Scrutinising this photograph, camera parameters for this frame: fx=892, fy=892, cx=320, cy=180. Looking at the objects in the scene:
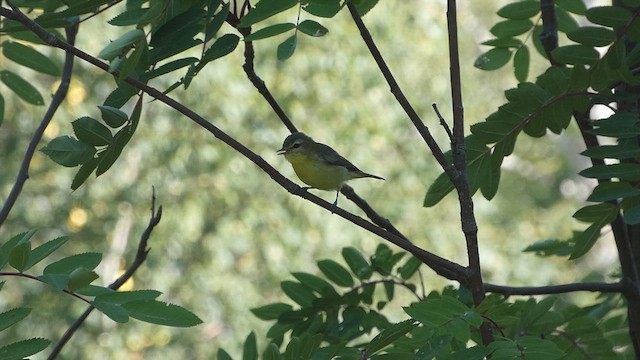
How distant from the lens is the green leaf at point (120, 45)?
1.26 m

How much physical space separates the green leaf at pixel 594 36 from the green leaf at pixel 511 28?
68cm

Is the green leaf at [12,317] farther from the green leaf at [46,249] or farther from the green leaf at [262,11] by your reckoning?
the green leaf at [262,11]

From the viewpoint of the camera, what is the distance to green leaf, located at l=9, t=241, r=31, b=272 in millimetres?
1248

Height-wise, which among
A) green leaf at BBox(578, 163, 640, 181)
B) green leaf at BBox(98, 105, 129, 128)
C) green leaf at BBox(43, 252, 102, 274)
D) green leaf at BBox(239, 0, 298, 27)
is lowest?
green leaf at BBox(43, 252, 102, 274)

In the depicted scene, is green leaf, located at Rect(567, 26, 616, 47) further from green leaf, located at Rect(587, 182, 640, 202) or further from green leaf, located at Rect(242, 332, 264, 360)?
green leaf, located at Rect(242, 332, 264, 360)

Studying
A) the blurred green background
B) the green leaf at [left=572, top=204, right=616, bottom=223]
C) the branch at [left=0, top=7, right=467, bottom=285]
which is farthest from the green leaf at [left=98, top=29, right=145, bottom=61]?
the blurred green background

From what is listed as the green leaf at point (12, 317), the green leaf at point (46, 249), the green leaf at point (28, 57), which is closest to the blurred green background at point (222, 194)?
the green leaf at point (28, 57)

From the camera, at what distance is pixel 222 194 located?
28.0ft

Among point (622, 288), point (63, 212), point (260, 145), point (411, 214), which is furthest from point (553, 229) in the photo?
point (622, 288)

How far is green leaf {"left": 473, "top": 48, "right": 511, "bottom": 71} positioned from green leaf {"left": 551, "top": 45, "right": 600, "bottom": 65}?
0.51 meters

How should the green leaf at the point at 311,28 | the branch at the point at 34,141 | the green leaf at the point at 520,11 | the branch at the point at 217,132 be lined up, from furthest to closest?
1. the green leaf at the point at 520,11
2. the branch at the point at 34,141
3. the green leaf at the point at 311,28
4. the branch at the point at 217,132

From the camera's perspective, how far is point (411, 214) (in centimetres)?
886

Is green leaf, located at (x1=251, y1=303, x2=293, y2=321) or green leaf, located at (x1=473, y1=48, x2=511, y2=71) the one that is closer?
green leaf, located at (x1=251, y1=303, x2=293, y2=321)

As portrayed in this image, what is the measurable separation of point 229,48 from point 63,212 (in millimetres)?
7598
